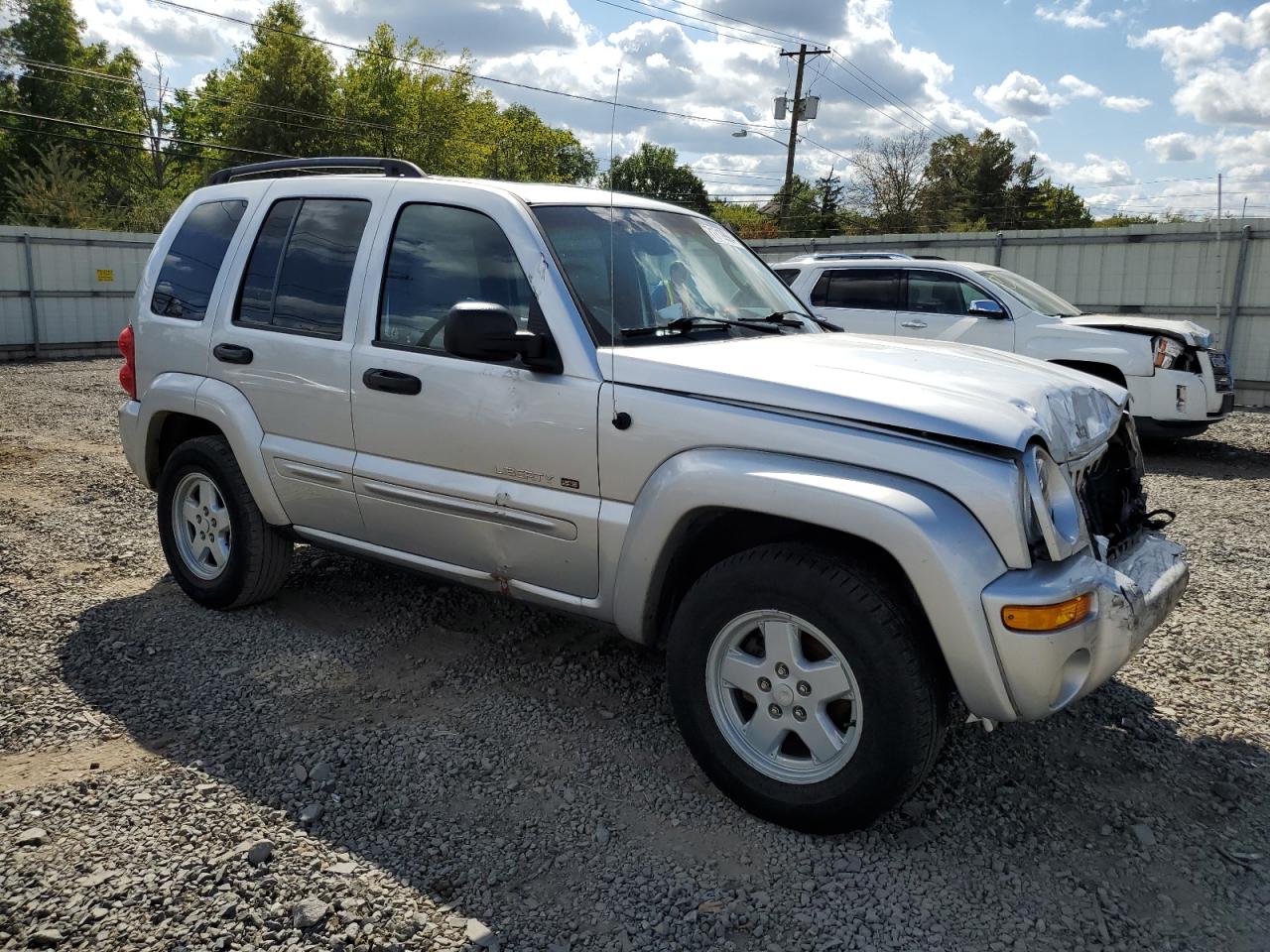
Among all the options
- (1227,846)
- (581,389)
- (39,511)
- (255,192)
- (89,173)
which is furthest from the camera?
(89,173)

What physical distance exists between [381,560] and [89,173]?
46.8 m

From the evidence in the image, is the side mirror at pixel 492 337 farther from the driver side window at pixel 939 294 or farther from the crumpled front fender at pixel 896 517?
the driver side window at pixel 939 294

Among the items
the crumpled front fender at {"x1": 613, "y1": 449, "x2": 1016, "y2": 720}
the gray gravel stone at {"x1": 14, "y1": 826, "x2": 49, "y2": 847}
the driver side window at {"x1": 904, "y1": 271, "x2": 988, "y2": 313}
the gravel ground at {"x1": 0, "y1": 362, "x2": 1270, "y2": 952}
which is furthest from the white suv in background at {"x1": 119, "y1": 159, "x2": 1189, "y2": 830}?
the driver side window at {"x1": 904, "y1": 271, "x2": 988, "y2": 313}

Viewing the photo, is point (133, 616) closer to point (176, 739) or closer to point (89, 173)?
point (176, 739)

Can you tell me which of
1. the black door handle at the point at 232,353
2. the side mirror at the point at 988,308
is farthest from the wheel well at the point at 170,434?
the side mirror at the point at 988,308

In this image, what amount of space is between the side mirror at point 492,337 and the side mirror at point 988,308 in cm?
739

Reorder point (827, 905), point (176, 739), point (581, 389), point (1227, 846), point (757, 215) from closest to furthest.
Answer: point (827, 905)
point (1227, 846)
point (581, 389)
point (176, 739)
point (757, 215)

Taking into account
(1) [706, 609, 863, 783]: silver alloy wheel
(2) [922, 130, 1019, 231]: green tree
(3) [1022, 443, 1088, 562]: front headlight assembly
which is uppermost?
(2) [922, 130, 1019, 231]: green tree

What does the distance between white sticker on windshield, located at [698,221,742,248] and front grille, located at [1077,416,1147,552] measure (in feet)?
5.97

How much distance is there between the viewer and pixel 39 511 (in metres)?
6.67

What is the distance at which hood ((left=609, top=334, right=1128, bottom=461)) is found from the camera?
2.79 m

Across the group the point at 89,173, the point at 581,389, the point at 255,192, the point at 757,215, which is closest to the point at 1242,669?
the point at 581,389

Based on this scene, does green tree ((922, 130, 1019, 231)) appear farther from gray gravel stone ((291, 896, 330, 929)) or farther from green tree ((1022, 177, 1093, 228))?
gray gravel stone ((291, 896, 330, 929))

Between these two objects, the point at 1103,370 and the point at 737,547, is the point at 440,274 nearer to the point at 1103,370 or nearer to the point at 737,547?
the point at 737,547
